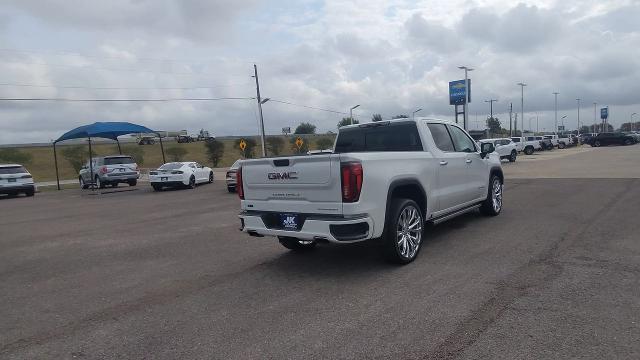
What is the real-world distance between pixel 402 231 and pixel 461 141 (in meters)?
2.86

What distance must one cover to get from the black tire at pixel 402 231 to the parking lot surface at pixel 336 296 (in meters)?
0.20

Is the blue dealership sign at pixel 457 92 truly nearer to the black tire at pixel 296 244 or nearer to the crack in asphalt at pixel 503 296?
the crack in asphalt at pixel 503 296

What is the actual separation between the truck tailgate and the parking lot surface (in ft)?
2.87

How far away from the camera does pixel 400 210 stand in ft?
18.7

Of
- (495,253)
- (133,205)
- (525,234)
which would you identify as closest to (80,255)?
(495,253)

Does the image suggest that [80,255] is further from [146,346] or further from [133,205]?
[133,205]

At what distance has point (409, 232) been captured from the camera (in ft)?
19.6

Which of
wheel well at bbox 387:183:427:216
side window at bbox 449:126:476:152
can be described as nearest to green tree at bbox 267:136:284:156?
side window at bbox 449:126:476:152

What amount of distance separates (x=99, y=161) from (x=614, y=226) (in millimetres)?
23607

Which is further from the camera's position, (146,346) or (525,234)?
(525,234)

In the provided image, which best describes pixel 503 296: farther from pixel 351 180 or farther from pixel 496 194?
pixel 496 194

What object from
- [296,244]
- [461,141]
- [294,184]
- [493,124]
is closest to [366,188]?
[294,184]

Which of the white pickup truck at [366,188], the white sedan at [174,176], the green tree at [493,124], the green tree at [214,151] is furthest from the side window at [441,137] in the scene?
the green tree at [493,124]

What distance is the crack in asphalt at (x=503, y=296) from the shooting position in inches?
142
